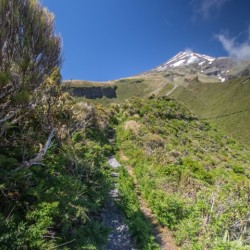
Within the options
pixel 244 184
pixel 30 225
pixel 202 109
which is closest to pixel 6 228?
pixel 30 225

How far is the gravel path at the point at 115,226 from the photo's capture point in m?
8.32

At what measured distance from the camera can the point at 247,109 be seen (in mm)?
78062

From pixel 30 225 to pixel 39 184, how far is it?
1.40m

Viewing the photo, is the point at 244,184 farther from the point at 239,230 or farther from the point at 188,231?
the point at 188,231

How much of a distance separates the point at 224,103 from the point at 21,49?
9192 cm

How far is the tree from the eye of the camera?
645cm

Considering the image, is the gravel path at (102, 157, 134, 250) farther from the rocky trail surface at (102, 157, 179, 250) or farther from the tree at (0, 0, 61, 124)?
the tree at (0, 0, 61, 124)

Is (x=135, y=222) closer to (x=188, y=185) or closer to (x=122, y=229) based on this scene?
(x=122, y=229)

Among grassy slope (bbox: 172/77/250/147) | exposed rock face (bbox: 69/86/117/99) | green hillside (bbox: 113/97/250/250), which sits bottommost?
green hillside (bbox: 113/97/250/250)

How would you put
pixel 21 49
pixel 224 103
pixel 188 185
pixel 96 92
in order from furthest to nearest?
pixel 96 92
pixel 224 103
pixel 188 185
pixel 21 49

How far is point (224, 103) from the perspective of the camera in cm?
9075

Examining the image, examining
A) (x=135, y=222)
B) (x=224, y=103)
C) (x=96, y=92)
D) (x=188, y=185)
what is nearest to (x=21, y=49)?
(x=135, y=222)

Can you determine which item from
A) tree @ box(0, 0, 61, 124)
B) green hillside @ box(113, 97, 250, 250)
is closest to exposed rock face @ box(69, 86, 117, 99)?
green hillside @ box(113, 97, 250, 250)

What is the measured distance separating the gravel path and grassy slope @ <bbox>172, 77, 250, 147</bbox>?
5690cm
